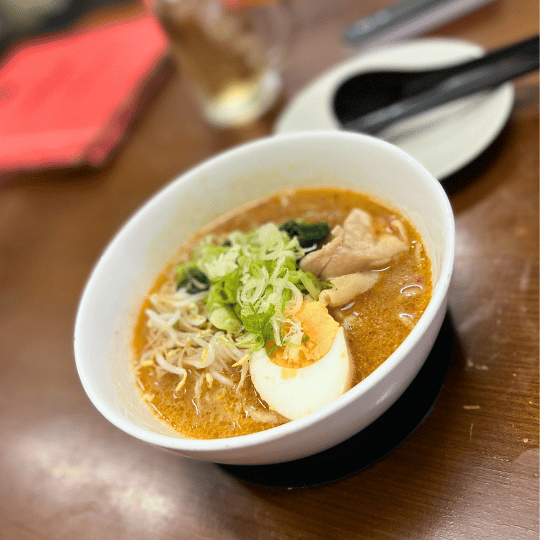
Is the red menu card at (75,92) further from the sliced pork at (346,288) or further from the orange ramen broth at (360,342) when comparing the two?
the sliced pork at (346,288)

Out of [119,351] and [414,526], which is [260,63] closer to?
[119,351]

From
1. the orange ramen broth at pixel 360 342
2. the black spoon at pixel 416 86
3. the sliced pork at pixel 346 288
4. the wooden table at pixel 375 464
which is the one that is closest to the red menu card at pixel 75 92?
the wooden table at pixel 375 464

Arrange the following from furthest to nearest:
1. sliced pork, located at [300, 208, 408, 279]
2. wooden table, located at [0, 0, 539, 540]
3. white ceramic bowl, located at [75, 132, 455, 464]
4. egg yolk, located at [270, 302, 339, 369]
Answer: sliced pork, located at [300, 208, 408, 279]
egg yolk, located at [270, 302, 339, 369]
wooden table, located at [0, 0, 539, 540]
white ceramic bowl, located at [75, 132, 455, 464]

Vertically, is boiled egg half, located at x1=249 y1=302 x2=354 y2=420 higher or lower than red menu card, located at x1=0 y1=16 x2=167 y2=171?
lower

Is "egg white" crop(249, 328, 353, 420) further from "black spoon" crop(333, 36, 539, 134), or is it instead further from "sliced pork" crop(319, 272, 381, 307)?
"black spoon" crop(333, 36, 539, 134)

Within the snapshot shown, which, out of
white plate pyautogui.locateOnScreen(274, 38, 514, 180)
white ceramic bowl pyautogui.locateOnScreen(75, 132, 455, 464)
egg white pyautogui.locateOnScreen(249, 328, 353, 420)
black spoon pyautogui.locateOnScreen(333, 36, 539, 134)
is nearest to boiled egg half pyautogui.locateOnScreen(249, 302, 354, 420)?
egg white pyautogui.locateOnScreen(249, 328, 353, 420)

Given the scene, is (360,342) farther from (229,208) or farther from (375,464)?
(229,208)
